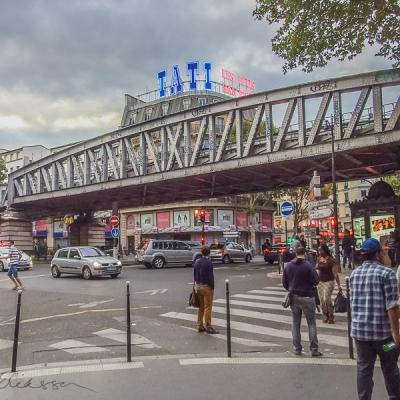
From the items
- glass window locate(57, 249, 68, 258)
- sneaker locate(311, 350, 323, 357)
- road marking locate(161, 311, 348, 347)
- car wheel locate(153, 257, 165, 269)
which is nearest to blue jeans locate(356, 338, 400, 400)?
sneaker locate(311, 350, 323, 357)

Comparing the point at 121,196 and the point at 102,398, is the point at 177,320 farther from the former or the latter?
the point at 121,196

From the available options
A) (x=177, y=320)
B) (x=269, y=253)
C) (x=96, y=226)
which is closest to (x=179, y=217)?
(x=96, y=226)

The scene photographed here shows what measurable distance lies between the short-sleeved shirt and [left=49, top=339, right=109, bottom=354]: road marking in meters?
4.80

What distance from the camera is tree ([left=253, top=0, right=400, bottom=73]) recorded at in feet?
44.2

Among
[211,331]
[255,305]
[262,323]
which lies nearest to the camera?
[211,331]

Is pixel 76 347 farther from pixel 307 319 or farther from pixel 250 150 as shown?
pixel 250 150

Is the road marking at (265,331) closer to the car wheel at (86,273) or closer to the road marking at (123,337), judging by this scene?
the road marking at (123,337)

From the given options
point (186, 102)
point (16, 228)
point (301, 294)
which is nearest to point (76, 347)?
point (301, 294)

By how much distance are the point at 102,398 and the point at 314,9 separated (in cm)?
1220

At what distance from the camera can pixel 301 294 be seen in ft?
24.9

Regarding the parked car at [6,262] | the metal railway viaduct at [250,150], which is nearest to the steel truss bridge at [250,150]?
the metal railway viaduct at [250,150]

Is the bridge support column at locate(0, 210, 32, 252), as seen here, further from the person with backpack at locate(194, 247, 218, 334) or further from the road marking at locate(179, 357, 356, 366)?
the road marking at locate(179, 357, 356, 366)

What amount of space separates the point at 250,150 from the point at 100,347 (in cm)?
2118

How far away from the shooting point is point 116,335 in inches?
360
